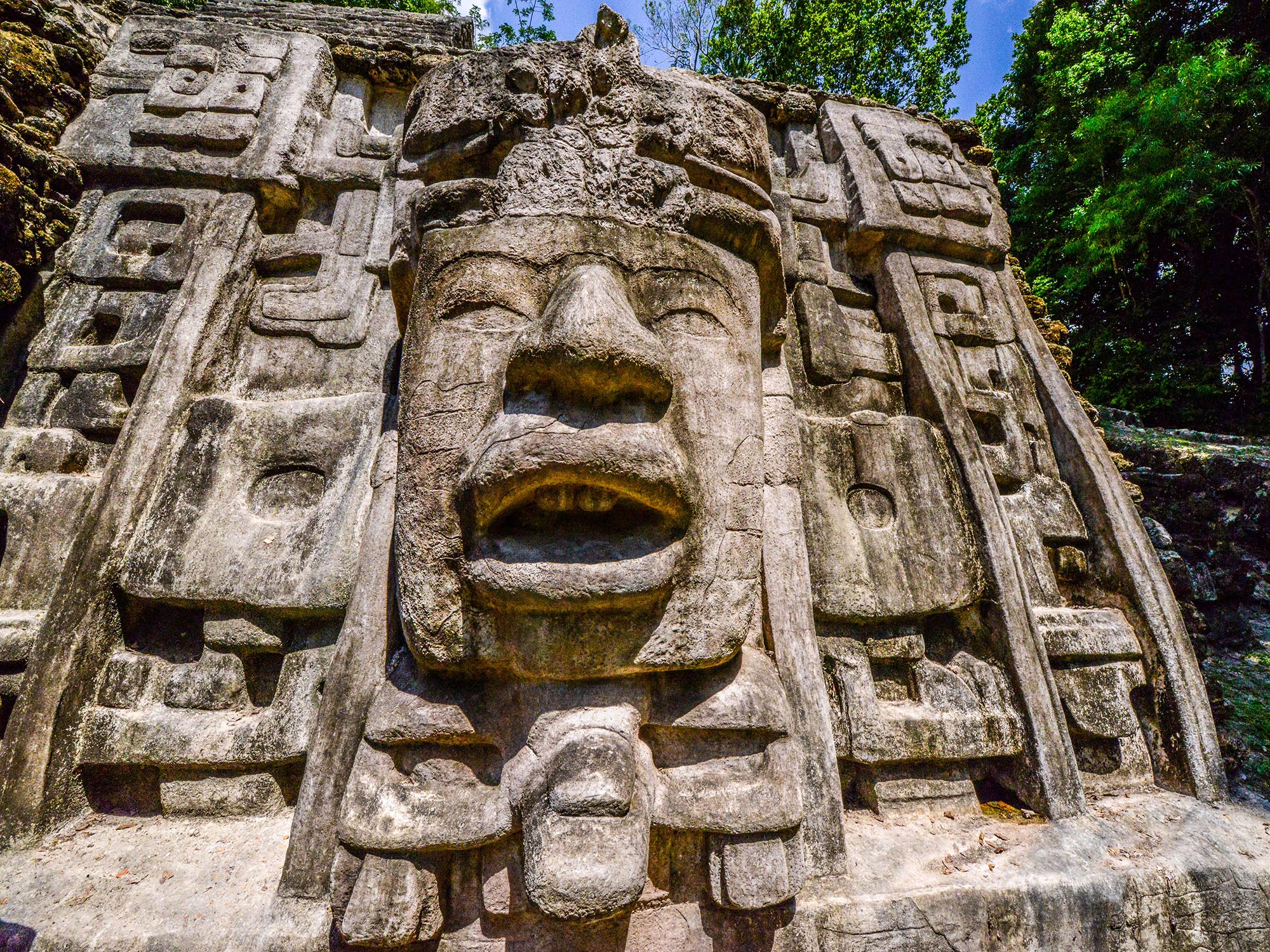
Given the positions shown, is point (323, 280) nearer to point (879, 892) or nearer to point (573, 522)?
point (573, 522)

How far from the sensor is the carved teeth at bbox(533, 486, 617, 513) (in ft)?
5.15

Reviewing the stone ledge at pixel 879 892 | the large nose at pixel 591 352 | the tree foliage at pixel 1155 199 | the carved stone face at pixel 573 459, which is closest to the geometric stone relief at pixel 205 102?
the carved stone face at pixel 573 459

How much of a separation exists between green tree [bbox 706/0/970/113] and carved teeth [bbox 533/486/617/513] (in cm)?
1252

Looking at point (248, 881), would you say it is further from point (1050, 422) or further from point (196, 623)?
point (1050, 422)

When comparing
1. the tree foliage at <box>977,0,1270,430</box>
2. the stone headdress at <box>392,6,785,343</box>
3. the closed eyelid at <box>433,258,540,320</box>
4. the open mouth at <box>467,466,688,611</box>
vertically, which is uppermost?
the tree foliage at <box>977,0,1270,430</box>

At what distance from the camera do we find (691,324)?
1885mm

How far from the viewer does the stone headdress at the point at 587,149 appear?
6.36 feet

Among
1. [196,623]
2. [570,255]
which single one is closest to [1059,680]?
[570,255]

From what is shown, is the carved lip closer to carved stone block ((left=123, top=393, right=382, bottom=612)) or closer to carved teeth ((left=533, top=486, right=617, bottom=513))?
carved teeth ((left=533, top=486, right=617, bottom=513))

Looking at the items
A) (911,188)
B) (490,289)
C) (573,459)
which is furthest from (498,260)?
(911,188)

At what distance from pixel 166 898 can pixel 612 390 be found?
202 cm

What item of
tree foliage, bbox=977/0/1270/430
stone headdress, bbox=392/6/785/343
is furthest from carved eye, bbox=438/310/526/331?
tree foliage, bbox=977/0/1270/430

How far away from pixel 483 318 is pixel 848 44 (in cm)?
1286

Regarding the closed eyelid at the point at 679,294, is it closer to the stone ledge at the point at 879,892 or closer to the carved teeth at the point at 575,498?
the carved teeth at the point at 575,498
